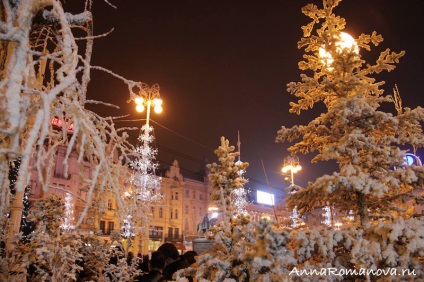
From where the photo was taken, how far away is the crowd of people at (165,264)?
348 inches

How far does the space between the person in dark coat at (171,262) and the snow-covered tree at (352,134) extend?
17.2ft

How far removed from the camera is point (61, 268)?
5895 millimetres

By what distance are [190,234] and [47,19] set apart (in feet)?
190

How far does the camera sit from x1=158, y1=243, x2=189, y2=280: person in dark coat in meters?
Result: 9.65

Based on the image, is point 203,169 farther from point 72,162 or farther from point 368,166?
point 368,166

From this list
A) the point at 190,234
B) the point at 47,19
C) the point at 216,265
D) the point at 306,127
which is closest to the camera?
the point at 47,19

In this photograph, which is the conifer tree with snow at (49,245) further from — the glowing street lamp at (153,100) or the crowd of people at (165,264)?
the glowing street lamp at (153,100)

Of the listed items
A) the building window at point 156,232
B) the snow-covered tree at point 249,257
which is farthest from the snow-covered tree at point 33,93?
the building window at point 156,232

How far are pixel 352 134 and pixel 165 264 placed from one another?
301 inches

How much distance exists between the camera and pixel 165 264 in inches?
405

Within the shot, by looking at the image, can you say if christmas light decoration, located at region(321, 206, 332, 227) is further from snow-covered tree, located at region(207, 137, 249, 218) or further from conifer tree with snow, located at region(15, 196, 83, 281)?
conifer tree with snow, located at region(15, 196, 83, 281)

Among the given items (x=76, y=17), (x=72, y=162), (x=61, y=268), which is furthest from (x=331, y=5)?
(x=72, y=162)

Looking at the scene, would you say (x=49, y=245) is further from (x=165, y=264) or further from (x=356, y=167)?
(x=356, y=167)

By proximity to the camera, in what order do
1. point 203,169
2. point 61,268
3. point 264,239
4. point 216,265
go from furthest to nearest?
point 203,169 < point 61,268 < point 216,265 < point 264,239
